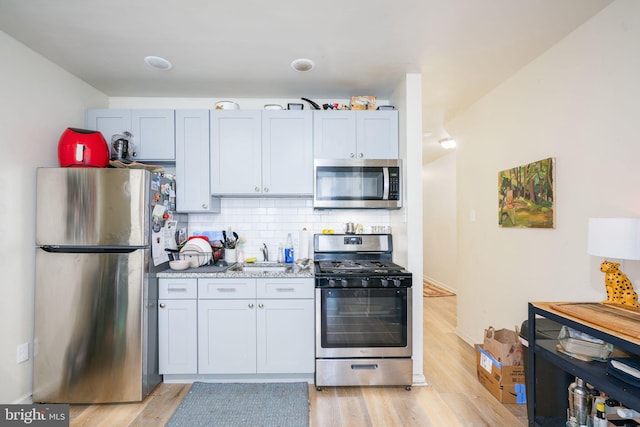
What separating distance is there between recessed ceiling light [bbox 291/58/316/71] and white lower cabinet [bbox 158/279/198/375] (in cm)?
202

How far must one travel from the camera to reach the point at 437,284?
621cm

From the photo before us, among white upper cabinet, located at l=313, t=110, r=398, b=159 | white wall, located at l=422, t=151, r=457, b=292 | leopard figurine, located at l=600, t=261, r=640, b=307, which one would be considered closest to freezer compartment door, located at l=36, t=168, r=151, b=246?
white upper cabinet, located at l=313, t=110, r=398, b=159

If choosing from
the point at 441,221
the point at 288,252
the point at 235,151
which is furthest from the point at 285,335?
the point at 441,221

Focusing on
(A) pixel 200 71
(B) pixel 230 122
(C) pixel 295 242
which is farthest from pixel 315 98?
(C) pixel 295 242

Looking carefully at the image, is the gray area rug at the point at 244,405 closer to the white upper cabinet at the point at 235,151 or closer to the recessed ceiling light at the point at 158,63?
the white upper cabinet at the point at 235,151

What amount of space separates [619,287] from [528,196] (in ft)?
3.30

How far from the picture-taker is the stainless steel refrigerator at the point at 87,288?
2178 millimetres

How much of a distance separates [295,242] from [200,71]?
1748 mm

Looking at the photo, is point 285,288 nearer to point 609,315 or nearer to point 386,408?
point 386,408

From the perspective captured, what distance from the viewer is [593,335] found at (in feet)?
4.49

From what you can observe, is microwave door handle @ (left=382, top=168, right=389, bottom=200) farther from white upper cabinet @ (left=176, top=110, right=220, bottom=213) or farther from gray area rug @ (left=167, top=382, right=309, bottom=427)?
gray area rug @ (left=167, top=382, right=309, bottom=427)

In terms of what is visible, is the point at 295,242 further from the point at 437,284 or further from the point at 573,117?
the point at 437,284

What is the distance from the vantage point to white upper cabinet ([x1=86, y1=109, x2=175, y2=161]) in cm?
268

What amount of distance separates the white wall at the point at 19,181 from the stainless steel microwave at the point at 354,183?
7.01 ft
